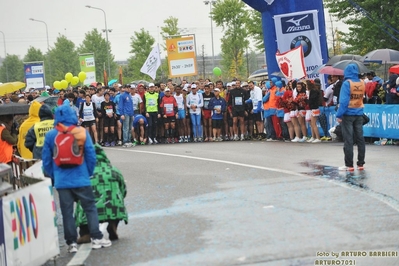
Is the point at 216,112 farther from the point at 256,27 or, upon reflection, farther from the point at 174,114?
the point at 256,27

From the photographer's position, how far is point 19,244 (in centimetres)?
797

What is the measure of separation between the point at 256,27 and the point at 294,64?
37083 millimetres

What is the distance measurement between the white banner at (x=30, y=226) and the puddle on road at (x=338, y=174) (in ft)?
19.6

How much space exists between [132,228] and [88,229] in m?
0.87

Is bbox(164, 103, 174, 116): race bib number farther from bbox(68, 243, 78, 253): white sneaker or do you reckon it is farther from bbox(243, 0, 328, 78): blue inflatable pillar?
bbox(68, 243, 78, 253): white sneaker

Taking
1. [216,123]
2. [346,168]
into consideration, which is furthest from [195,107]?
[346,168]

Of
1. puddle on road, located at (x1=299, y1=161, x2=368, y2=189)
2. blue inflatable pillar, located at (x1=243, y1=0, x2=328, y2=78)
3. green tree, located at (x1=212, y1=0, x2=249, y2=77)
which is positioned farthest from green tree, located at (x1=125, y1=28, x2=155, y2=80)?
puddle on road, located at (x1=299, y1=161, x2=368, y2=189)

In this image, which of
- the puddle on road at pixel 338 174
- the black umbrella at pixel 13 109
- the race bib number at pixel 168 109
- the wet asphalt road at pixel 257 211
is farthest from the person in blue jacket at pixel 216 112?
the black umbrella at pixel 13 109

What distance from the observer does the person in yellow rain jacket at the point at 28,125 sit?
13695mm

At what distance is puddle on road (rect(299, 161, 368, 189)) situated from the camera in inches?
538

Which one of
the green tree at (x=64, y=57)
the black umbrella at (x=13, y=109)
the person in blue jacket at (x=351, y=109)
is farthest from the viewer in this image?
the green tree at (x=64, y=57)

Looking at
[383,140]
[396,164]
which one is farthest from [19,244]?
[383,140]

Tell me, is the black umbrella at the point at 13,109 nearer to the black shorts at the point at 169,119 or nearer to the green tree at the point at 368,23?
the black shorts at the point at 169,119

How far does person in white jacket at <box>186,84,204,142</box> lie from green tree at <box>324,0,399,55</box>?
49.3ft
